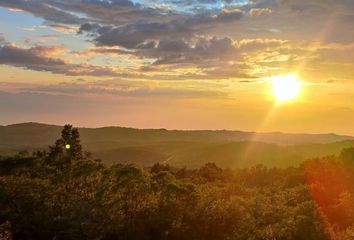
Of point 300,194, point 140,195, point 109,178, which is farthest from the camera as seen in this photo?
point 300,194

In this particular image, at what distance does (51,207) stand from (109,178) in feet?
21.5

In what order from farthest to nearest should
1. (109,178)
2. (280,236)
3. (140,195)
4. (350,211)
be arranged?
(109,178), (140,195), (350,211), (280,236)

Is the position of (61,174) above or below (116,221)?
above

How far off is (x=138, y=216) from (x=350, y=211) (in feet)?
51.9

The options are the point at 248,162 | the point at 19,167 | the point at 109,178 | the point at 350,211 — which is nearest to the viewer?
the point at 350,211

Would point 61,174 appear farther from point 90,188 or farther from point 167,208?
point 167,208

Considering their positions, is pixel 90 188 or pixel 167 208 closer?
pixel 167 208

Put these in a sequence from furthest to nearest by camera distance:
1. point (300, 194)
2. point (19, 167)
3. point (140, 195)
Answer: point (19, 167) → point (300, 194) → point (140, 195)

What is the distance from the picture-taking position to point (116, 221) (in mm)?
35031

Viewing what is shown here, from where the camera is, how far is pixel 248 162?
598 ft

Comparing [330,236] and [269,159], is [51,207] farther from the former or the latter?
[269,159]

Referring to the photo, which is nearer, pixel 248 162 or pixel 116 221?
pixel 116 221

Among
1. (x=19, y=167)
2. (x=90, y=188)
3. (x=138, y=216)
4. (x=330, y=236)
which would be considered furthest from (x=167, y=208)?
(x=19, y=167)

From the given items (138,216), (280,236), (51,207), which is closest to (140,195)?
(138,216)
